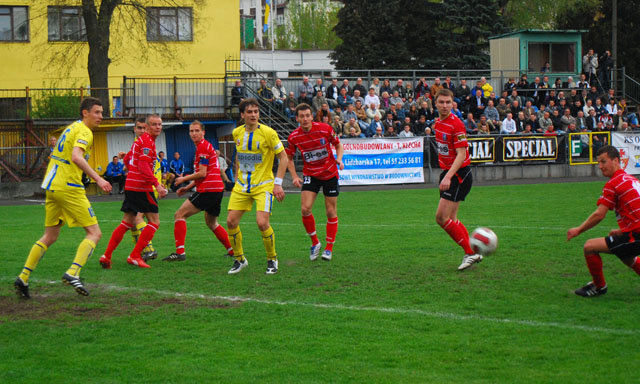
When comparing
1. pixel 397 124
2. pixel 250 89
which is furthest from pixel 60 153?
pixel 250 89

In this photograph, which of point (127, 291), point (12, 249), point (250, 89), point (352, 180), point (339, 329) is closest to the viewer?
point (339, 329)

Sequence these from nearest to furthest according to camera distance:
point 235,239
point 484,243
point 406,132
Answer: point 484,243 < point 235,239 < point 406,132

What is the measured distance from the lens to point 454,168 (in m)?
9.84

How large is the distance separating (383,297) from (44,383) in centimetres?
373

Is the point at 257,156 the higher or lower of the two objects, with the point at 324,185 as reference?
higher

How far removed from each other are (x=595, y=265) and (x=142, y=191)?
6.15m

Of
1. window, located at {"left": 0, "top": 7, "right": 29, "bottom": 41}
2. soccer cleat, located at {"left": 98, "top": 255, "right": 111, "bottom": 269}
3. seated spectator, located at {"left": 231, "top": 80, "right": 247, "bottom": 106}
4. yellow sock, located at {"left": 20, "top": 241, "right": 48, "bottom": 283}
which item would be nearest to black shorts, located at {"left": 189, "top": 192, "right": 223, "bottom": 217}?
soccer cleat, located at {"left": 98, "top": 255, "right": 111, "bottom": 269}

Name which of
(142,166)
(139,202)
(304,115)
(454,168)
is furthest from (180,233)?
(454,168)

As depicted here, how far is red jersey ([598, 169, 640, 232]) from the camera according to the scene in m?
7.51

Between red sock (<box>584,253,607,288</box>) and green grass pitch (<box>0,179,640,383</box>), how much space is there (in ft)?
0.72

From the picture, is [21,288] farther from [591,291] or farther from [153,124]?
[591,291]

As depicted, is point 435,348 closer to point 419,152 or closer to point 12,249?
point 12,249

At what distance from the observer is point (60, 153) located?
8617mm

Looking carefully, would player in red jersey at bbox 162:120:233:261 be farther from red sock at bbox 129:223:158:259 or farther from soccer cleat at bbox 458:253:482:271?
soccer cleat at bbox 458:253:482:271
